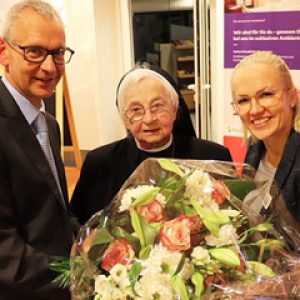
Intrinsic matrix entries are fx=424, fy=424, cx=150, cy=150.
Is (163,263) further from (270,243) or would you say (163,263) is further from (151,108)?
(151,108)

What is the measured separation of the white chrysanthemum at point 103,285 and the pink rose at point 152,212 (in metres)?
0.13

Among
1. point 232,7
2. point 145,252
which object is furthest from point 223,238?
point 232,7

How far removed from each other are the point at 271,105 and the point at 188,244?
742mm

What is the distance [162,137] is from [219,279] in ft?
2.84

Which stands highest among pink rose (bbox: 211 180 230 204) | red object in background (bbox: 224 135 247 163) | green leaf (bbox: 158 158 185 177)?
green leaf (bbox: 158 158 185 177)

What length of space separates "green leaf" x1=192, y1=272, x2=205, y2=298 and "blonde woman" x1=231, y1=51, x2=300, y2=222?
65 centimetres

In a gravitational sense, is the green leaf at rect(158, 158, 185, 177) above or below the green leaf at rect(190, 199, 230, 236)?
above

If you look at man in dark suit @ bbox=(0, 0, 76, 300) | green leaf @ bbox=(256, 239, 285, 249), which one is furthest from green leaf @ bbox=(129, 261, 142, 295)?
man in dark suit @ bbox=(0, 0, 76, 300)

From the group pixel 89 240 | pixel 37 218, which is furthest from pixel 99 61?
pixel 89 240

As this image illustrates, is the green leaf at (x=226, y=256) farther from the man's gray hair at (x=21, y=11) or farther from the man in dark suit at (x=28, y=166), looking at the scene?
the man's gray hair at (x=21, y=11)

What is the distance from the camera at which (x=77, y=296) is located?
2.69 ft

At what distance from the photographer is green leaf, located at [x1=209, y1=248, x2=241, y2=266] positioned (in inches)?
28.9

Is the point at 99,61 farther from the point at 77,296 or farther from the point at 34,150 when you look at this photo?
the point at 77,296

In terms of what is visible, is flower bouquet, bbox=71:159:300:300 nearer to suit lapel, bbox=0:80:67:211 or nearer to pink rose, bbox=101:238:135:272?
pink rose, bbox=101:238:135:272
